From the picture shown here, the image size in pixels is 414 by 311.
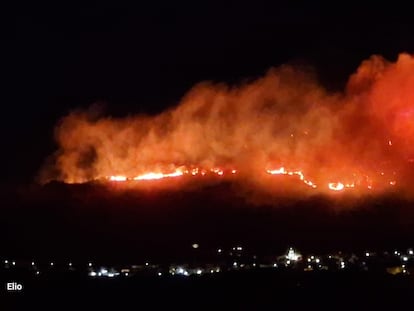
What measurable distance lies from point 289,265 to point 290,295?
7.40 meters

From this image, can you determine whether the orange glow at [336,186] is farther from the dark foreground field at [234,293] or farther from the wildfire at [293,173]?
the dark foreground field at [234,293]

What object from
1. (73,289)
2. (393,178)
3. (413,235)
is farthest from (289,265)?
(393,178)

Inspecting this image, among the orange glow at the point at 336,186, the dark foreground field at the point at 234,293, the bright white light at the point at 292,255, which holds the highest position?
the orange glow at the point at 336,186

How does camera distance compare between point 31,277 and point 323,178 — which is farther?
point 323,178

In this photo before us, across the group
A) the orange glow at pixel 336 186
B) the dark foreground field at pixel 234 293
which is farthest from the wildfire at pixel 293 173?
the dark foreground field at pixel 234 293

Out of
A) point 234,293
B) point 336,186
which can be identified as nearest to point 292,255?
point 234,293

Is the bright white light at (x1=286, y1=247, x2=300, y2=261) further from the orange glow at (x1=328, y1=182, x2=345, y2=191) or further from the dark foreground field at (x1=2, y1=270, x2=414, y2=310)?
the orange glow at (x1=328, y1=182, x2=345, y2=191)

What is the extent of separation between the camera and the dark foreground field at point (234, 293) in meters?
23.0

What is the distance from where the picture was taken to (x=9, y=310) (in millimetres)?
22094

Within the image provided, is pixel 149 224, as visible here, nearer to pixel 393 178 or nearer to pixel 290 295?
pixel 393 178

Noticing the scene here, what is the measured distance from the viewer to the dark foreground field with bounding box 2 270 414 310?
2300 centimetres

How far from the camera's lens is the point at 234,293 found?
25.5 m

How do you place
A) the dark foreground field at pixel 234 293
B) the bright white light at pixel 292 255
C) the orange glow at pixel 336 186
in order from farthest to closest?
the orange glow at pixel 336 186, the bright white light at pixel 292 255, the dark foreground field at pixel 234 293

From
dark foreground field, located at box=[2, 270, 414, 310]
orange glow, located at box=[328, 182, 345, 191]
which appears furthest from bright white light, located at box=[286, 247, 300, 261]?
orange glow, located at box=[328, 182, 345, 191]
